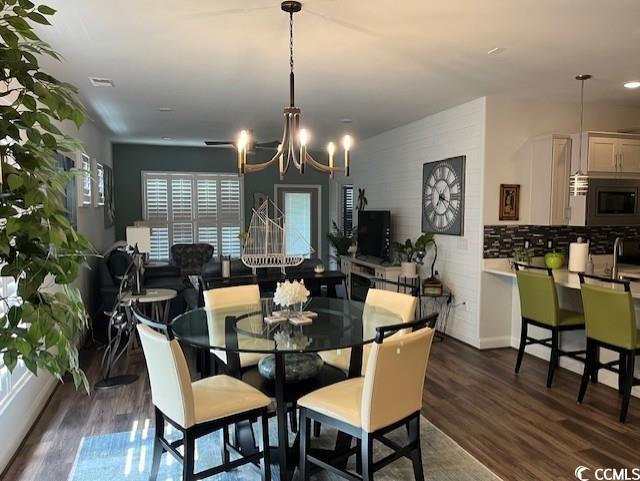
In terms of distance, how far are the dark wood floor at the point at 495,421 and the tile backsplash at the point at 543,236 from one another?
1215 mm

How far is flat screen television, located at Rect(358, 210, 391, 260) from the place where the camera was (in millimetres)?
6508

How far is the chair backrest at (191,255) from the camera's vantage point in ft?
26.6

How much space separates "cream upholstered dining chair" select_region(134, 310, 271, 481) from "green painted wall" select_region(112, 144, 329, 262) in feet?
22.2

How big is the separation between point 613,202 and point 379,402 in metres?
3.87

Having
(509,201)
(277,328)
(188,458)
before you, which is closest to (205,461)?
(188,458)

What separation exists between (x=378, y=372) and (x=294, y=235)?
7.59 m

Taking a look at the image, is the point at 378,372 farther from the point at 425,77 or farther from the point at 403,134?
the point at 403,134

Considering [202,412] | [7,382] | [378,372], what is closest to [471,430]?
[378,372]

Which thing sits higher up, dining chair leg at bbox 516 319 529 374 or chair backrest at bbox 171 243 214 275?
chair backrest at bbox 171 243 214 275

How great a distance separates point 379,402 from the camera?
213 centimetres

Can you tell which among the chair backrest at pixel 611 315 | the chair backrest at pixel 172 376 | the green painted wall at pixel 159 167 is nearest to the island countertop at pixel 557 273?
the chair backrest at pixel 611 315

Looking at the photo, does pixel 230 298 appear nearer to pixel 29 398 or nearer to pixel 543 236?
pixel 29 398

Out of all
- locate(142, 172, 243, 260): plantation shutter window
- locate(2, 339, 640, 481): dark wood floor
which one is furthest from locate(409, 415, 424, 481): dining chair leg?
locate(142, 172, 243, 260): plantation shutter window

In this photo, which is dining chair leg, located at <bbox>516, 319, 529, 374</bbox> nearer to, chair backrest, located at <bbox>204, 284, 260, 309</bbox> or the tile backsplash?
the tile backsplash
